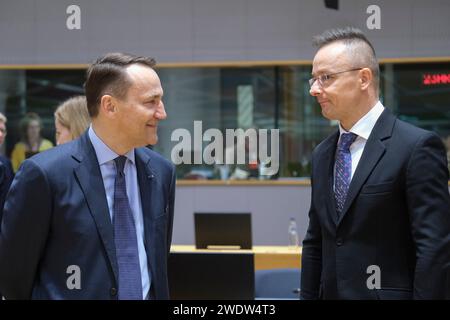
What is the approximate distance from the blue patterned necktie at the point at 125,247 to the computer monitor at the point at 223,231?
3.11 m

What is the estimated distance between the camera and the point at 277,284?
4.44 meters

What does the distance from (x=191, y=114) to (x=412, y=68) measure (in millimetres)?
2807

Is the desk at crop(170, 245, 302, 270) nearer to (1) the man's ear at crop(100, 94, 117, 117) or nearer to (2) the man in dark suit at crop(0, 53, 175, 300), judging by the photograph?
(2) the man in dark suit at crop(0, 53, 175, 300)

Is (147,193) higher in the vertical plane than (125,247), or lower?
higher

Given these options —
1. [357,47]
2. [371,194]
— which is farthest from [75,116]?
[371,194]

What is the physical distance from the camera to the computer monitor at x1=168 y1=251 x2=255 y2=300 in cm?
387

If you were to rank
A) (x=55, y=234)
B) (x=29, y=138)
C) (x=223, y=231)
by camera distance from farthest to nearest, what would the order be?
(x=29, y=138) < (x=223, y=231) < (x=55, y=234)

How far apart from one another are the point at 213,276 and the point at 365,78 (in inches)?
79.7

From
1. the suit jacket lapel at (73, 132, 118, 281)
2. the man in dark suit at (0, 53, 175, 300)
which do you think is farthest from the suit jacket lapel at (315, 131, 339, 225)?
the suit jacket lapel at (73, 132, 118, 281)

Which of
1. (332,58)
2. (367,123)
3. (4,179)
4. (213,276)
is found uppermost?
(332,58)

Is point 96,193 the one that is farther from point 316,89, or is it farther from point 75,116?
point 75,116
